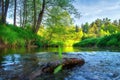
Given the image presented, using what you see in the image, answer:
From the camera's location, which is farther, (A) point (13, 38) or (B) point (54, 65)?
(A) point (13, 38)

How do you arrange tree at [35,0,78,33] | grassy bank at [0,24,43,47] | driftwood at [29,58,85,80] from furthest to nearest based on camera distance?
tree at [35,0,78,33] < grassy bank at [0,24,43,47] < driftwood at [29,58,85,80]

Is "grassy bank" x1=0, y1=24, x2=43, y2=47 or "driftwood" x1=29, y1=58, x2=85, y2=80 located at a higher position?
"grassy bank" x1=0, y1=24, x2=43, y2=47

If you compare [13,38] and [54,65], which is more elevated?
[13,38]

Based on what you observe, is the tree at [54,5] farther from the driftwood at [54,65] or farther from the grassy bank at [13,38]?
the driftwood at [54,65]

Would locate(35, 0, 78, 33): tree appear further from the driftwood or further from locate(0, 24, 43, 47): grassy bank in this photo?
the driftwood

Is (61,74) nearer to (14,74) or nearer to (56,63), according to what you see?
(56,63)

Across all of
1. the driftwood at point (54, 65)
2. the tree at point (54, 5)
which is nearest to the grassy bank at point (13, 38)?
the tree at point (54, 5)

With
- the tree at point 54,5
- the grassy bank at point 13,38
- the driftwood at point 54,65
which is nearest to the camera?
the driftwood at point 54,65

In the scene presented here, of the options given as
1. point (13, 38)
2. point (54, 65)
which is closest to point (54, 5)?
point (13, 38)

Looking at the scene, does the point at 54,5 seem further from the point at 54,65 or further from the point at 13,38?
the point at 54,65

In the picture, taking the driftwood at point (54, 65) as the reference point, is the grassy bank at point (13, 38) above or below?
above

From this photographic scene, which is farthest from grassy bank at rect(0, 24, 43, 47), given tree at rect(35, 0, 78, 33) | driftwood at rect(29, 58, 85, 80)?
driftwood at rect(29, 58, 85, 80)

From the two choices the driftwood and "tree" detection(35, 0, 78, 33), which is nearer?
the driftwood

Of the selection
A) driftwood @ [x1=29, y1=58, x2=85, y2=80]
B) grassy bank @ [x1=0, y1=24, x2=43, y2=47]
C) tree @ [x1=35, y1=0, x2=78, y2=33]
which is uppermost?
tree @ [x1=35, y1=0, x2=78, y2=33]
